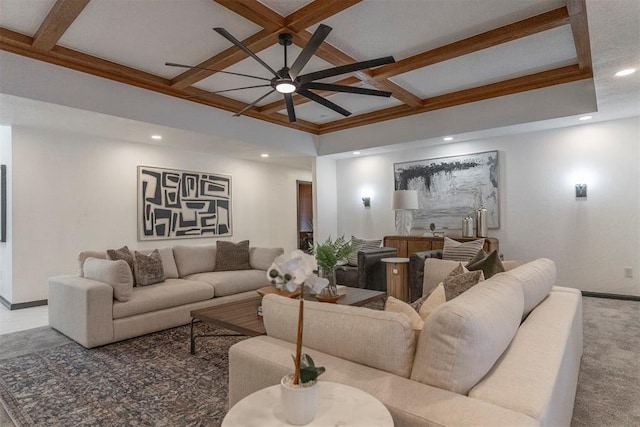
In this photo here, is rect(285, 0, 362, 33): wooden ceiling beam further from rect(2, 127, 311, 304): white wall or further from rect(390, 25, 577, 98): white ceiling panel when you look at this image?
rect(2, 127, 311, 304): white wall

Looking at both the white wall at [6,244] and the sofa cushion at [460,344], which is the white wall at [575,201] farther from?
the white wall at [6,244]

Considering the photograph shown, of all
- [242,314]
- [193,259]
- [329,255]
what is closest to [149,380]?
[242,314]

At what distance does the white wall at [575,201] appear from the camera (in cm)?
446

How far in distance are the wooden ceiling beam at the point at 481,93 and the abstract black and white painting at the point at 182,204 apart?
2515mm

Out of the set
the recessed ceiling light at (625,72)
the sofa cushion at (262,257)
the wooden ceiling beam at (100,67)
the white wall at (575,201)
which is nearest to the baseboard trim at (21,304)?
the sofa cushion at (262,257)

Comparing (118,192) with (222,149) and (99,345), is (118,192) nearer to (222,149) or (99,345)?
(222,149)

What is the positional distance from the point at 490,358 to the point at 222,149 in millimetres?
5396

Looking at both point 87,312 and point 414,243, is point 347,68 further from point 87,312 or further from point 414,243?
point 414,243

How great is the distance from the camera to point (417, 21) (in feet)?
9.68

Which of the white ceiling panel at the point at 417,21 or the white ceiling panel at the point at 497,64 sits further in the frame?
the white ceiling panel at the point at 497,64

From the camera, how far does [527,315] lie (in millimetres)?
1868

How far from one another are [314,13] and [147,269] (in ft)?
9.85

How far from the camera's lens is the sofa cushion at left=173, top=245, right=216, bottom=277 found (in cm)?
439

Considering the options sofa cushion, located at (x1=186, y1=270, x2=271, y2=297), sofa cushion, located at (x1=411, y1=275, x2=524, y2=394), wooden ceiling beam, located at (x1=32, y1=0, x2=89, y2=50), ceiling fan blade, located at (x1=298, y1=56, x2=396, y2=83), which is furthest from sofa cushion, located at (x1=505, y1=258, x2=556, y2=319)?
wooden ceiling beam, located at (x1=32, y1=0, x2=89, y2=50)
